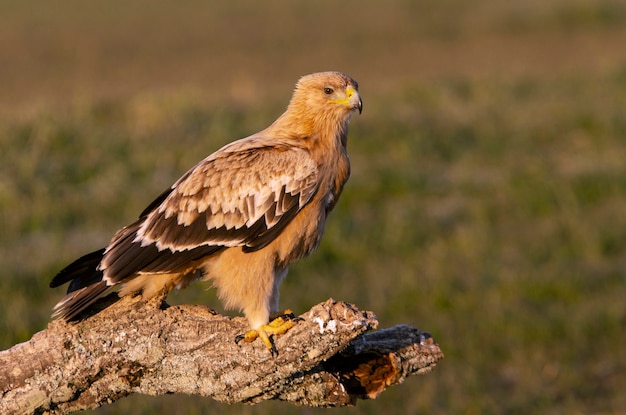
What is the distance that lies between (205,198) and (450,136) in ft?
31.7

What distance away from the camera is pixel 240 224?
511 cm

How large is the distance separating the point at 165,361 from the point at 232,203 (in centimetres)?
101

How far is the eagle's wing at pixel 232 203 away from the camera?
502 cm

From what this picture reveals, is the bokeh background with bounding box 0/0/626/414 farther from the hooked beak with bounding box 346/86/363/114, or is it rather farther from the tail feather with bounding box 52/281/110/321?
the tail feather with bounding box 52/281/110/321

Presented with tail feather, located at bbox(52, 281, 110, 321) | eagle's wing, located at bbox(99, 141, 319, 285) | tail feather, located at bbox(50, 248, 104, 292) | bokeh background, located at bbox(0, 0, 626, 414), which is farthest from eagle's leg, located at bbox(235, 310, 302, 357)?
bokeh background, located at bbox(0, 0, 626, 414)

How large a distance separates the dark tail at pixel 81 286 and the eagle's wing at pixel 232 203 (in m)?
0.20

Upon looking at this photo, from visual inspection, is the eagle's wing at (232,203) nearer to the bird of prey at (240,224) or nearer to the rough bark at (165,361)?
the bird of prey at (240,224)

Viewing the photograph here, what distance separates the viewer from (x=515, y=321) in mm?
8953

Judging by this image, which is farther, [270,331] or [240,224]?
[240,224]

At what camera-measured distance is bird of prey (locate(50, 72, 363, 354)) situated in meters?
4.92

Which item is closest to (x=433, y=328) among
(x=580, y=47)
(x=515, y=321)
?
(x=515, y=321)

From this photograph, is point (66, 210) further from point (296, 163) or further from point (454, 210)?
point (296, 163)

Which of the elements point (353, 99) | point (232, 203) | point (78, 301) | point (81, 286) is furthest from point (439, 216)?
point (78, 301)

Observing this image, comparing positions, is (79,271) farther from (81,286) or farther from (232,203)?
(232,203)
